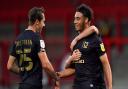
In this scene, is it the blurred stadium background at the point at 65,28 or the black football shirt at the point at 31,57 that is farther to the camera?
the blurred stadium background at the point at 65,28

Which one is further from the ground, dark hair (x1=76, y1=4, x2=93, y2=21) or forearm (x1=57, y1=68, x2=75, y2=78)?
dark hair (x1=76, y1=4, x2=93, y2=21)

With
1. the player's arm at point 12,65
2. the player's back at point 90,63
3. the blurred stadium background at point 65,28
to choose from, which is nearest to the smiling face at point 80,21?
the player's back at point 90,63

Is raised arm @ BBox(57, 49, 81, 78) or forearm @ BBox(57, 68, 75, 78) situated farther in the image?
forearm @ BBox(57, 68, 75, 78)

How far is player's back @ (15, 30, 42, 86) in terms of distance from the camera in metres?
7.39

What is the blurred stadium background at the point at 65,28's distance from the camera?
48.0 feet

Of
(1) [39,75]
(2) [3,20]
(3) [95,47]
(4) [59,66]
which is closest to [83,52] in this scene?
(3) [95,47]

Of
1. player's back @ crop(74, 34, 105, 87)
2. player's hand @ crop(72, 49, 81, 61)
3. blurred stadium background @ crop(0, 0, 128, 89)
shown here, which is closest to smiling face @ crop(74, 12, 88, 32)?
player's back @ crop(74, 34, 105, 87)

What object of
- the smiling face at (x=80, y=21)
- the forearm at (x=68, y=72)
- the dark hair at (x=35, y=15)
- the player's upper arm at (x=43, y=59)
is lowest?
the forearm at (x=68, y=72)

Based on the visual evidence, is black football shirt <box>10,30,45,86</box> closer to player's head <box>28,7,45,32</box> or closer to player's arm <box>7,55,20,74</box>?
player's head <box>28,7,45,32</box>

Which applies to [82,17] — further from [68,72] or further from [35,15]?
[68,72]

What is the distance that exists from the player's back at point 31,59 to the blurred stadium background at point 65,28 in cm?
681

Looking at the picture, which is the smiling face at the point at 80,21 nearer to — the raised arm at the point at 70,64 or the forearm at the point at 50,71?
the raised arm at the point at 70,64

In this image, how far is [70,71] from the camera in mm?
7637

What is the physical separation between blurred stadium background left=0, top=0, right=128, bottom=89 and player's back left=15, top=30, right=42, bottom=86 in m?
6.81
